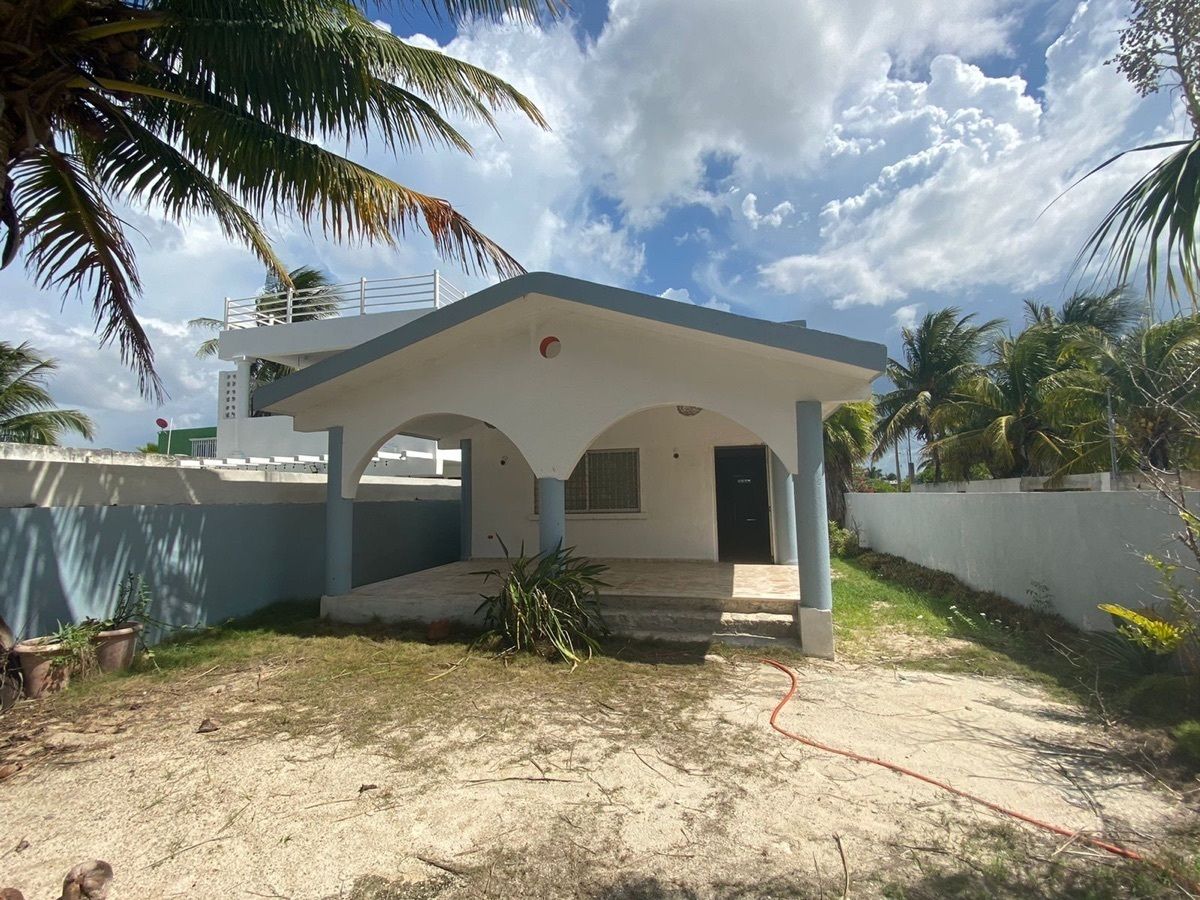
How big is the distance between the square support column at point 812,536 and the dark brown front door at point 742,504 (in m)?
4.56

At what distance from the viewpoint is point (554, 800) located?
11.8 feet

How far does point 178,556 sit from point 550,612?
470 centimetres

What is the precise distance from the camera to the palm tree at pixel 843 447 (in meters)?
22.5

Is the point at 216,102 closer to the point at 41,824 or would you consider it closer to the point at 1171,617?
the point at 41,824

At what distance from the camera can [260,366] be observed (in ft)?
66.8

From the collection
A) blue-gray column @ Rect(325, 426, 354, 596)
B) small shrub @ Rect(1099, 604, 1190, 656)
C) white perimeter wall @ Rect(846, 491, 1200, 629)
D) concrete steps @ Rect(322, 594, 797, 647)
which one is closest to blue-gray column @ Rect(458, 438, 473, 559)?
blue-gray column @ Rect(325, 426, 354, 596)

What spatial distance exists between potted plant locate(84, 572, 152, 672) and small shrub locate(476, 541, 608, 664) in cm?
356

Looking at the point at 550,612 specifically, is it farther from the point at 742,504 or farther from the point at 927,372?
the point at 927,372

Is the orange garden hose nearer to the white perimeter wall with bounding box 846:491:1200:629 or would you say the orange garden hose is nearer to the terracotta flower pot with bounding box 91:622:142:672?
the white perimeter wall with bounding box 846:491:1200:629

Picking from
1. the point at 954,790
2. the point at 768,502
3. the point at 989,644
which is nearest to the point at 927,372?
the point at 768,502

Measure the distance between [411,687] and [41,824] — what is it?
8.74 ft

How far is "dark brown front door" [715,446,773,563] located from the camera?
37.2 ft

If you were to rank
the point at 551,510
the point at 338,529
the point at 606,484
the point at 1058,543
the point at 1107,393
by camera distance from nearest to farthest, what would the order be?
1. the point at 1058,543
2. the point at 551,510
3. the point at 338,529
4. the point at 606,484
5. the point at 1107,393

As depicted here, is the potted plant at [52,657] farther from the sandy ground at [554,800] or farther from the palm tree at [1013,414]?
the palm tree at [1013,414]
